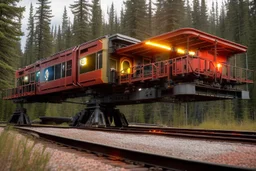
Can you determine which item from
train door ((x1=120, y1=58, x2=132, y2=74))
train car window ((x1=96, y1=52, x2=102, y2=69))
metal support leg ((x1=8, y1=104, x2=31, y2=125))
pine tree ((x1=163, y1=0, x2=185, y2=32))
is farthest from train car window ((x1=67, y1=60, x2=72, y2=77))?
pine tree ((x1=163, y1=0, x2=185, y2=32))

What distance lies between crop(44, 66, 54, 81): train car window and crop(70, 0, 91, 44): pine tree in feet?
76.2

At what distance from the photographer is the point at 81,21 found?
145 ft

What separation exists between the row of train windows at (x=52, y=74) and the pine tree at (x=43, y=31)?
82.2 ft

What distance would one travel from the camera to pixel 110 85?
15719 mm

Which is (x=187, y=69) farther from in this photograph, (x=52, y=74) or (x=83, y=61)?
(x=52, y=74)

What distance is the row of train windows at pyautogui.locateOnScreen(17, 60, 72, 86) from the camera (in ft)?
58.7

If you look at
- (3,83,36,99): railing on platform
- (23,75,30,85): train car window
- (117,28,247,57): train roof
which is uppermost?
(117,28,247,57): train roof

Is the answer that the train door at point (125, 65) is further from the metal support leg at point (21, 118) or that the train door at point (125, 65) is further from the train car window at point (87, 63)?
the metal support leg at point (21, 118)

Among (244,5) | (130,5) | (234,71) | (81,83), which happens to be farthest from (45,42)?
(244,5)

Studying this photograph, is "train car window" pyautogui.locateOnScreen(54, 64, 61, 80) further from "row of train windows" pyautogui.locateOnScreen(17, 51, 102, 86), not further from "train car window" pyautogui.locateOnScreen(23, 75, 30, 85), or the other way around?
"train car window" pyautogui.locateOnScreen(23, 75, 30, 85)

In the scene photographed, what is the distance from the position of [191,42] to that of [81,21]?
1298 inches

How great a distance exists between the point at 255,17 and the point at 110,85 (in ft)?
134

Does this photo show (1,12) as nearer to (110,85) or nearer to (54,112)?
(110,85)

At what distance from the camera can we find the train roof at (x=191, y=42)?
12.4 m
